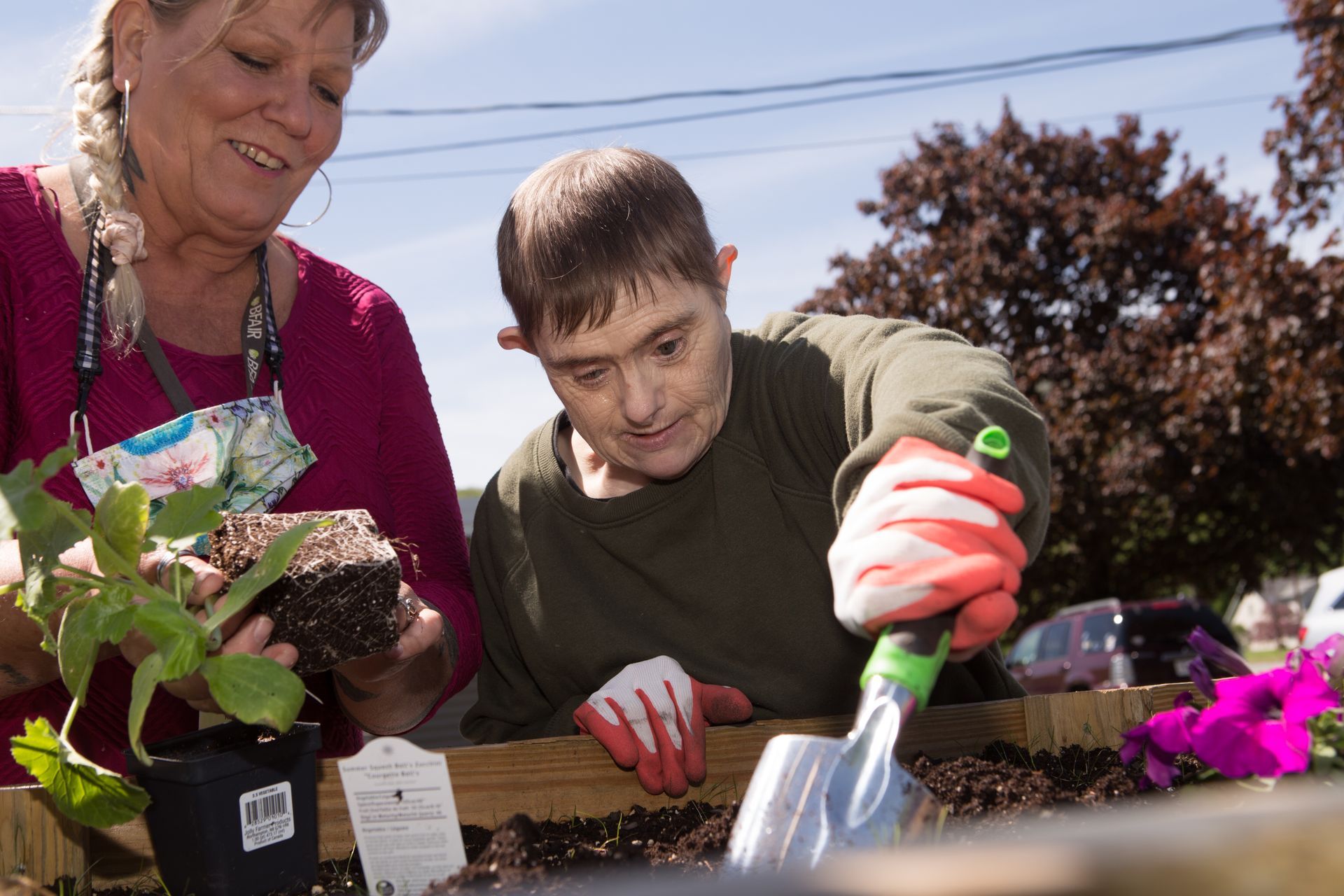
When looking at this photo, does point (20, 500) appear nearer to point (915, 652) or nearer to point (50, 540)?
point (50, 540)

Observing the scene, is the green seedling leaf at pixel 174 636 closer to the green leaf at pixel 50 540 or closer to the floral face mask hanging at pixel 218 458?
the green leaf at pixel 50 540

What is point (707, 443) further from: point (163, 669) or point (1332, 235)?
point (1332, 235)

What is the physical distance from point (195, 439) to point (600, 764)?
818mm

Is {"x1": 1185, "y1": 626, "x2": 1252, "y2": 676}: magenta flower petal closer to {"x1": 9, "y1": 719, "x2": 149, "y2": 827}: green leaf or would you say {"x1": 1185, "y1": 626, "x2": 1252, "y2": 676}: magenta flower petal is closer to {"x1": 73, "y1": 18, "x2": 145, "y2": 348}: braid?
{"x1": 9, "y1": 719, "x2": 149, "y2": 827}: green leaf

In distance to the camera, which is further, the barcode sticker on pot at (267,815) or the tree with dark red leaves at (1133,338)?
the tree with dark red leaves at (1133,338)

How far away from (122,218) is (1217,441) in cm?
1569

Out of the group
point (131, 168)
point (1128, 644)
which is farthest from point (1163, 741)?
point (1128, 644)

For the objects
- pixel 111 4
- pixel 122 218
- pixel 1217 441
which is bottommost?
pixel 1217 441

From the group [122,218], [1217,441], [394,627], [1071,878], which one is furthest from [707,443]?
[1217,441]

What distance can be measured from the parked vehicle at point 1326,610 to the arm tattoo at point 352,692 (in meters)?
8.92

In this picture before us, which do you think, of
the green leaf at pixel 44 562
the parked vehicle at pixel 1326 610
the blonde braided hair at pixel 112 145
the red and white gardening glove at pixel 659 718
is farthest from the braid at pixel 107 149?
the parked vehicle at pixel 1326 610

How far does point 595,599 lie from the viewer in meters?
1.98

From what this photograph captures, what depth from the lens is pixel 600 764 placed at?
165 cm

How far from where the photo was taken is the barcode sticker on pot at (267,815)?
4.22 feet
